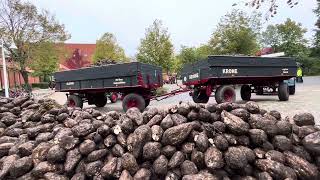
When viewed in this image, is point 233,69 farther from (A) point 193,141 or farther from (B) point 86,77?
(A) point 193,141

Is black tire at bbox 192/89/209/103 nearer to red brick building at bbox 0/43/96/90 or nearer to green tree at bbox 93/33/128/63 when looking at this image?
red brick building at bbox 0/43/96/90

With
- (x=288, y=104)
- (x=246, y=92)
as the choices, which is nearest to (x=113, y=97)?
(x=246, y=92)

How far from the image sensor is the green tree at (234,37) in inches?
1332

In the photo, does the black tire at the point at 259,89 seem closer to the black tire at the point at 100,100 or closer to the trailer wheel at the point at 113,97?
the black tire at the point at 100,100

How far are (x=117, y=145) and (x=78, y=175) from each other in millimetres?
664

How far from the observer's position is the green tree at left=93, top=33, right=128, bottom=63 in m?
56.1

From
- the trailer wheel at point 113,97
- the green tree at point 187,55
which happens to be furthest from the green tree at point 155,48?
the green tree at point 187,55

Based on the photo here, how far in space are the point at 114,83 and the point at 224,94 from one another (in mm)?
4214

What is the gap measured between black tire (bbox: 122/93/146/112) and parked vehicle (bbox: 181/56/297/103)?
2.19m

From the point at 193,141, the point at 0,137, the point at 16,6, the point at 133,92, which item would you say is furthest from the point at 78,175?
the point at 16,6

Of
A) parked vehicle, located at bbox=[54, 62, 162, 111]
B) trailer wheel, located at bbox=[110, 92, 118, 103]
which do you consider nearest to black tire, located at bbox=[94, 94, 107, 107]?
parked vehicle, located at bbox=[54, 62, 162, 111]

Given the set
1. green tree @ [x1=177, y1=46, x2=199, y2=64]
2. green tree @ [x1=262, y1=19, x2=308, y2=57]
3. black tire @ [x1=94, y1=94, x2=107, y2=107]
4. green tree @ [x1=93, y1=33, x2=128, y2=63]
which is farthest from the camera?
green tree @ [x1=262, y1=19, x2=308, y2=57]

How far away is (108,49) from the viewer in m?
56.5

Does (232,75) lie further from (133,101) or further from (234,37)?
(234,37)
